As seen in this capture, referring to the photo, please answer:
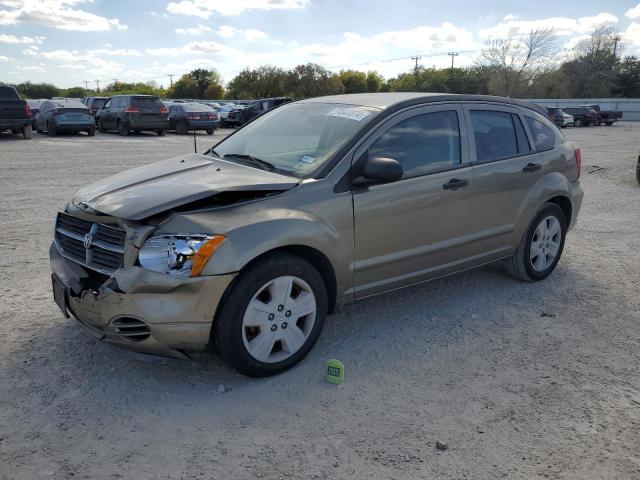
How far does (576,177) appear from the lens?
556cm

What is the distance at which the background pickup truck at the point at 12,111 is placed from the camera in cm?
1883

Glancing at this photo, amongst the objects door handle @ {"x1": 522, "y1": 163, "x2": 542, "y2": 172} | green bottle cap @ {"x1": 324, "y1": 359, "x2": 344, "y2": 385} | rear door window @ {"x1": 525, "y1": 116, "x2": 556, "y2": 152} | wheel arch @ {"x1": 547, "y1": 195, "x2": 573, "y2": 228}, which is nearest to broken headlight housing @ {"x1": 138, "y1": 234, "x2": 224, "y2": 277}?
green bottle cap @ {"x1": 324, "y1": 359, "x2": 344, "y2": 385}

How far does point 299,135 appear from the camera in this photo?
431 centimetres

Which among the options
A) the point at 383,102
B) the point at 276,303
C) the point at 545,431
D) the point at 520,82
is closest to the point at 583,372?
the point at 545,431

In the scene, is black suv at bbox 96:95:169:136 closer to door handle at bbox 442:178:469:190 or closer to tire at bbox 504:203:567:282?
tire at bbox 504:203:567:282

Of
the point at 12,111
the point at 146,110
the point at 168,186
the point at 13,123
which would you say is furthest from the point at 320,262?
the point at 146,110

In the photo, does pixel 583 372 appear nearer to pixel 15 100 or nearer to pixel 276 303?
pixel 276 303

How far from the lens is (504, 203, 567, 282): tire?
516 centimetres

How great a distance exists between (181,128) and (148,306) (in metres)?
24.0

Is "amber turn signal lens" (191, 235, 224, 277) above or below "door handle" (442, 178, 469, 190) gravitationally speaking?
below

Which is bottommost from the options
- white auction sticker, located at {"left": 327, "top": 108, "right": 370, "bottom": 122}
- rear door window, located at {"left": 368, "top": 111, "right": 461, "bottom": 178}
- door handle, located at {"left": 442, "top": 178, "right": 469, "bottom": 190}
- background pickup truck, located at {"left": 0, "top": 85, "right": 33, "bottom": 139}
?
door handle, located at {"left": 442, "top": 178, "right": 469, "bottom": 190}

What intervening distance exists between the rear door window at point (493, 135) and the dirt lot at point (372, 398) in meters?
1.27

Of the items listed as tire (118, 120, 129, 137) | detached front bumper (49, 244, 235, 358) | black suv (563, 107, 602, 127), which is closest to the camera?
detached front bumper (49, 244, 235, 358)

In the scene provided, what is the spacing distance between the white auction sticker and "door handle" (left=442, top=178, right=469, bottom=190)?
846mm
